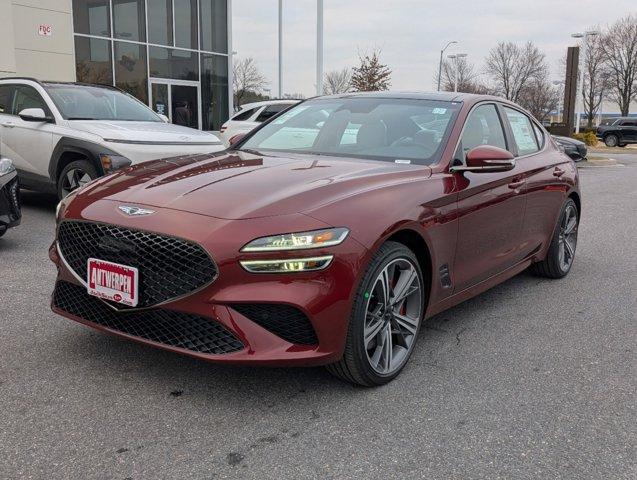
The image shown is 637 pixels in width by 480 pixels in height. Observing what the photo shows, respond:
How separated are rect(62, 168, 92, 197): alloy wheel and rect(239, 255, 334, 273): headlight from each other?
5313 mm

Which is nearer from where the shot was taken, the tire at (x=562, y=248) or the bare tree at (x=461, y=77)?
the tire at (x=562, y=248)

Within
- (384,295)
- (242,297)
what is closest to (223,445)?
(242,297)

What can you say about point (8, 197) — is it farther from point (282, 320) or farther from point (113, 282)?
point (282, 320)

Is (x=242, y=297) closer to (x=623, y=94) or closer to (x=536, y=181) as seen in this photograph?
(x=536, y=181)

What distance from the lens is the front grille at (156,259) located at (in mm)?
2834

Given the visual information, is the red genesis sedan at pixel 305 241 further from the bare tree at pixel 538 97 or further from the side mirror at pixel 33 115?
the bare tree at pixel 538 97

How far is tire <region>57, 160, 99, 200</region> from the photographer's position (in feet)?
24.3

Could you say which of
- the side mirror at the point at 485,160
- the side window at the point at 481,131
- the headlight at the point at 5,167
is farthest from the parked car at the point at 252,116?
the side mirror at the point at 485,160

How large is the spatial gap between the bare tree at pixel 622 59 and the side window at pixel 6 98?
6475 centimetres

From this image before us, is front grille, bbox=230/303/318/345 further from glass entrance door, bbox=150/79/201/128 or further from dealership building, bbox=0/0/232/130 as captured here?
glass entrance door, bbox=150/79/201/128

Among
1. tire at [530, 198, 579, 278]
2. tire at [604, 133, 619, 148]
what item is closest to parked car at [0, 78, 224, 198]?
tire at [530, 198, 579, 278]

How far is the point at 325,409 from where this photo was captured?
3.06 metres

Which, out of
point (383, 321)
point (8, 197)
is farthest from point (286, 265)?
point (8, 197)

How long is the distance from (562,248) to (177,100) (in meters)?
18.1
